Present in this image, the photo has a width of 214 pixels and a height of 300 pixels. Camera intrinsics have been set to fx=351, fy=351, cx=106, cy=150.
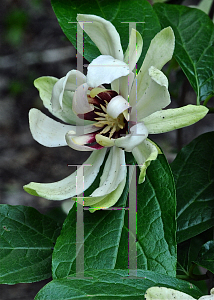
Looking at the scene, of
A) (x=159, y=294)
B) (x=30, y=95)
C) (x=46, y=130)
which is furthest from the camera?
(x=30, y=95)

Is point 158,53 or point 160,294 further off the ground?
point 158,53

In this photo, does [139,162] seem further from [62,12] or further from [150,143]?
[62,12]

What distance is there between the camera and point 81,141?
1.23 ft

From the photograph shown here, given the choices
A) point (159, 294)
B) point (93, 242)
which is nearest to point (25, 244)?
point (93, 242)

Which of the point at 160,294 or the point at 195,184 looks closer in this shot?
the point at 160,294

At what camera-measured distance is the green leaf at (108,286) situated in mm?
304

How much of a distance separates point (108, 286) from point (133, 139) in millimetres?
137

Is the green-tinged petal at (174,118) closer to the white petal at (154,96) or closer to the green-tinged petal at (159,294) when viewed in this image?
the white petal at (154,96)

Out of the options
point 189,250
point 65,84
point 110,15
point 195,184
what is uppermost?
point 110,15

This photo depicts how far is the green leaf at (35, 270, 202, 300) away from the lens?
304 mm

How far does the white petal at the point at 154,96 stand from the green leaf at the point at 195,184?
0.46 feet

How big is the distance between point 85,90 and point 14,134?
476 millimetres

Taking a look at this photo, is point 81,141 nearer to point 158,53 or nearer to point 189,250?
point 158,53

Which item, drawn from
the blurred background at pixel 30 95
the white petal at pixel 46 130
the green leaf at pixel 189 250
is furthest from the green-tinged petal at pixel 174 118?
the blurred background at pixel 30 95
